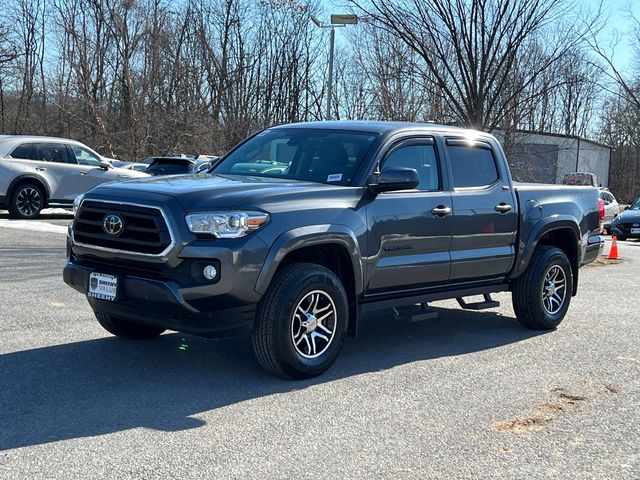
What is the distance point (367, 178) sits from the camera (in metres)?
6.37

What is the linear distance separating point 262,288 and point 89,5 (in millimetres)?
35864

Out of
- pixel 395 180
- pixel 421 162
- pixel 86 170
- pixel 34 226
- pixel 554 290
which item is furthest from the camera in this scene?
pixel 86 170

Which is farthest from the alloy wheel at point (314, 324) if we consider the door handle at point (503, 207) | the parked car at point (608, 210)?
the parked car at point (608, 210)

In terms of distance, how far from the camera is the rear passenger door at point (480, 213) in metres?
7.10

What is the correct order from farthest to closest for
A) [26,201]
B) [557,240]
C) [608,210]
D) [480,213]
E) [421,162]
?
[608,210] → [26,201] → [557,240] → [480,213] → [421,162]

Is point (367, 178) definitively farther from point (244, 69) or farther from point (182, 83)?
point (244, 69)

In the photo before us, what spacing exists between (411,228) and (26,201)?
12.6 meters

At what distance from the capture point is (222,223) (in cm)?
541

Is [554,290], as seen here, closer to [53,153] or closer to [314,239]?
[314,239]

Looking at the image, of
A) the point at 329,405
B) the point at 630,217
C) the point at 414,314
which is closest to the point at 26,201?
the point at 414,314

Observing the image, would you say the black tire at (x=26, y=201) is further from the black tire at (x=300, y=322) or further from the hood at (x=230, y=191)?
the black tire at (x=300, y=322)

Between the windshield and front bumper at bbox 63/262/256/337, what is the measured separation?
147cm

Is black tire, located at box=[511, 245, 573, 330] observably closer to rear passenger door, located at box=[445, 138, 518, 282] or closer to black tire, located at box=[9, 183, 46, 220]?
rear passenger door, located at box=[445, 138, 518, 282]

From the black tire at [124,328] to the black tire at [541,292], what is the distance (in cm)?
346
